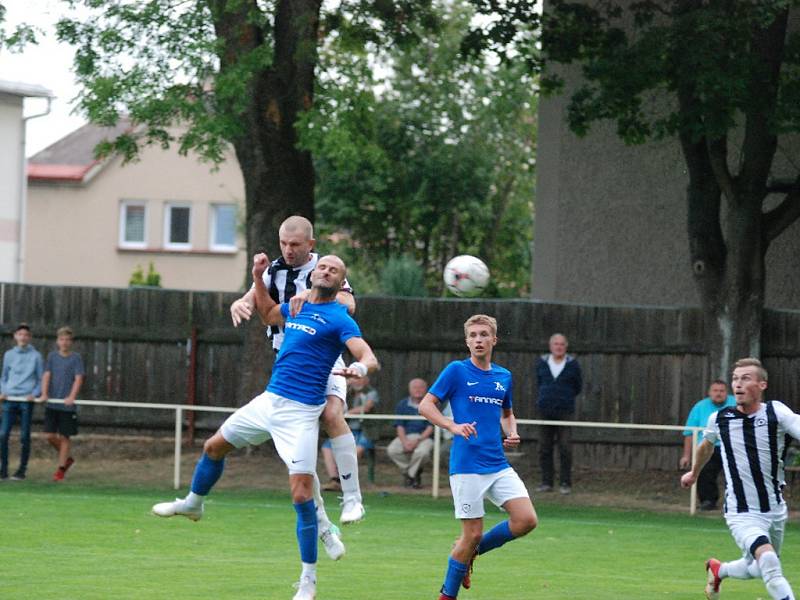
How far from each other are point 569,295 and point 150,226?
2987cm

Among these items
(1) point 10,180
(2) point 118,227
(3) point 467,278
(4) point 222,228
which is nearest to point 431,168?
(1) point 10,180

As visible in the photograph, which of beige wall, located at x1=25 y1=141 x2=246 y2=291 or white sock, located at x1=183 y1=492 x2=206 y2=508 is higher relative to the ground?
beige wall, located at x1=25 y1=141 x2=246 y2=291

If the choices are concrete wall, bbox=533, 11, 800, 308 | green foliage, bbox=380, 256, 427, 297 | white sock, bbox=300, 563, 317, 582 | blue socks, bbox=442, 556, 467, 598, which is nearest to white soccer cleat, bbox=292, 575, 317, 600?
white sock, bbox=300, 563, 317, 582

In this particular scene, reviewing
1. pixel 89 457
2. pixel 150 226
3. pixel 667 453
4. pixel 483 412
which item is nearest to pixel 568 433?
pixel 667 453

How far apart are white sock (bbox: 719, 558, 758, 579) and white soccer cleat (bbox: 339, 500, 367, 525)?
2675mm

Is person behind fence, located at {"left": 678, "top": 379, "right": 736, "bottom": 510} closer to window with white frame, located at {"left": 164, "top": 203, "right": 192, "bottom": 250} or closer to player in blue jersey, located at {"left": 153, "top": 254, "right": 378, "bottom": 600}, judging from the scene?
player in blue jersey, located at {"left": 153, "top": 254, "right": 378, "bottom": 600}

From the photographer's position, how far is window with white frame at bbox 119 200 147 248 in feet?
174

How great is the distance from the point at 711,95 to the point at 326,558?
828 cm

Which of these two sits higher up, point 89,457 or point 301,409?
point 301,409

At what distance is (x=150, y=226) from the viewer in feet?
174

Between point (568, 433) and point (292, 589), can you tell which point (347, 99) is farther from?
point (292, 589)

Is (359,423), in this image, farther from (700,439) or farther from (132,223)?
(132,223)

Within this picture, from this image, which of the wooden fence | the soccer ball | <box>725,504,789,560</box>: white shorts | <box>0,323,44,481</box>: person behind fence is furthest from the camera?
the wooden fence

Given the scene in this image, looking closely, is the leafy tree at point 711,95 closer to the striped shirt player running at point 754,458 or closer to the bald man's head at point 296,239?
the striped shirt player running at point 754,458
